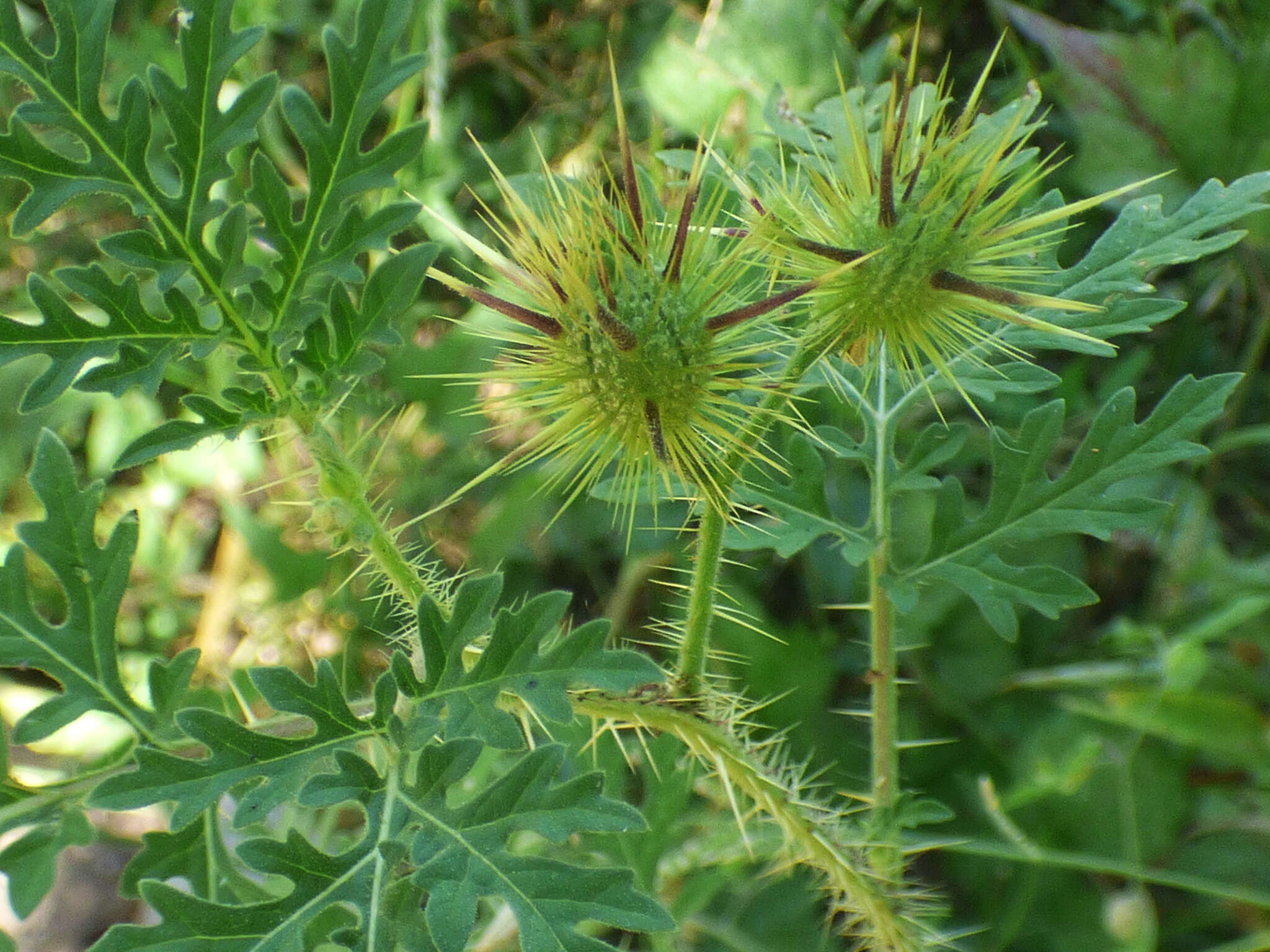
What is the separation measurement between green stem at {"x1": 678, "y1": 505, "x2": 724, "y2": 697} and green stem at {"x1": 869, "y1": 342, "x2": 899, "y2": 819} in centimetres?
22

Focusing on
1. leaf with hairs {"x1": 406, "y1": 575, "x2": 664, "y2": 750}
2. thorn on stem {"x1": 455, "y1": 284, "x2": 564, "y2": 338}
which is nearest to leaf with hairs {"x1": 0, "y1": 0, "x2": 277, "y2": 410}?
thorn on stem {"x1": 455, "y1": 284, "x2": 564, "y2": 338}

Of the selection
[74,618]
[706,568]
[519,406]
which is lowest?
[74,618]

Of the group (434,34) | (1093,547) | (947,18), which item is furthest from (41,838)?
(947,18)

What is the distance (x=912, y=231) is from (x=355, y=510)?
23.9 inches

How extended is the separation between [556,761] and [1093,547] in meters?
1.81

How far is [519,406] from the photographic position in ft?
3.45

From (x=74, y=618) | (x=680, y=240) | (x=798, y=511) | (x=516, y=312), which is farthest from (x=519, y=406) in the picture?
(x=74, y=618)

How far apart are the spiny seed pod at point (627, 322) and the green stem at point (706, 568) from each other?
0.03 meters

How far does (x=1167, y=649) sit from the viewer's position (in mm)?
1899

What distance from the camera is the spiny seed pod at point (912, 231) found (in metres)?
0.95

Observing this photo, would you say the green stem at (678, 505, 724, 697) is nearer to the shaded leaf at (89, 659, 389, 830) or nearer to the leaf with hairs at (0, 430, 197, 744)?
the shaded leaf at (89, 659, 389, 830)

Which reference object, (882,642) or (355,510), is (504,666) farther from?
(882,642)

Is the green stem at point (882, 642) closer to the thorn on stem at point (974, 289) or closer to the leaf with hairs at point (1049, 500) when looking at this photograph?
the leaf with hairs at point (1049, 500)

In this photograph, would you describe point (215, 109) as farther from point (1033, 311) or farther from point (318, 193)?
point (1033, 311)
